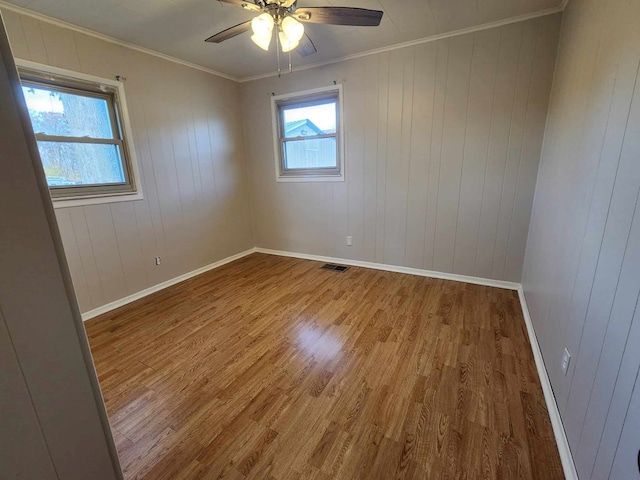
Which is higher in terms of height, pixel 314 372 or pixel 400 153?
pixel 400 153

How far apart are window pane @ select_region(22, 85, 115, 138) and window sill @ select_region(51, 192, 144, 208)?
1.86 feet

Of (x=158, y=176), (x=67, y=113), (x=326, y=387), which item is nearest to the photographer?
(x=326, y=387)

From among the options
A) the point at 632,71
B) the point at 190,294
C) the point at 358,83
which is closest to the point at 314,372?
the point at 190,294

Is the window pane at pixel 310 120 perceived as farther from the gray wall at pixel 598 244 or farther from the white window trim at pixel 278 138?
the gray wall at pixel 598 244

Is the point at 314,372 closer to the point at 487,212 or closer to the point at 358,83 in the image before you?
the point at 487,212

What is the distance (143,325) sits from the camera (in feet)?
8.43

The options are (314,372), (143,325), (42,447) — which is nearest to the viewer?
(42,447)

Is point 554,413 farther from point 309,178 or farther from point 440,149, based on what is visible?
point 309,178

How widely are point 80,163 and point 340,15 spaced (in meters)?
2.63

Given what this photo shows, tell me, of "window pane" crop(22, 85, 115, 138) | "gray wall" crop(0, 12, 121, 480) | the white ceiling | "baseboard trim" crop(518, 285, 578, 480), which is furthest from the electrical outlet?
"window pane" crop(22, 85, 115, 138)

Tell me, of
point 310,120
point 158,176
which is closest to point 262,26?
point 310,120

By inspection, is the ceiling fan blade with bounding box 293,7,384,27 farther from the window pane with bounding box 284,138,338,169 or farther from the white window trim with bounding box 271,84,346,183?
the window pane with bounding box 284,138,338,169

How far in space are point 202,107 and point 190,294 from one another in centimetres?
238

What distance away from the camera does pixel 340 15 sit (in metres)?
1.86
